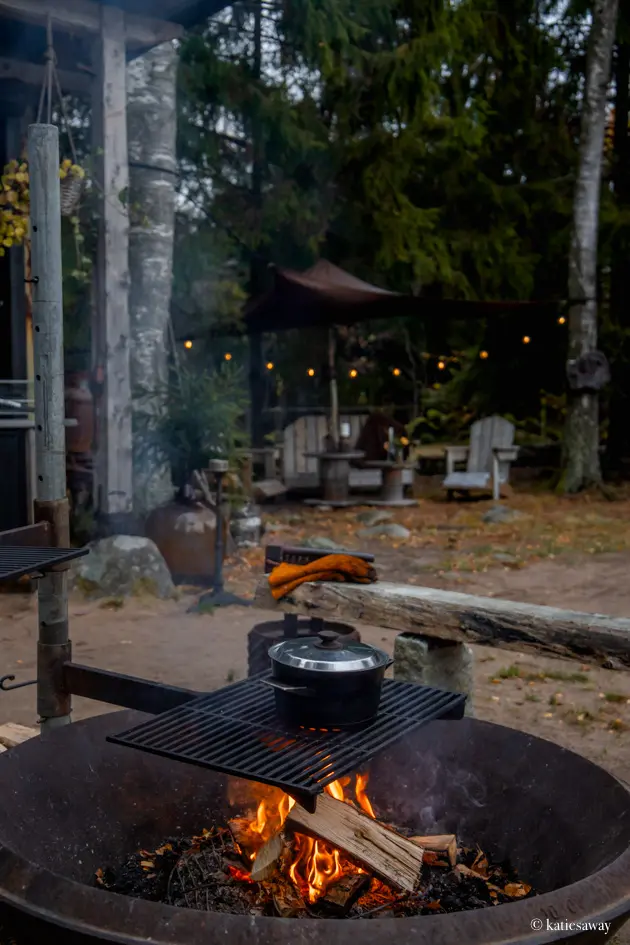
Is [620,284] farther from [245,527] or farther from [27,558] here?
[27,558]

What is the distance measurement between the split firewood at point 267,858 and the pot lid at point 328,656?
464mm

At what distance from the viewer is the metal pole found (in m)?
2.87

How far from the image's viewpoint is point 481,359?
1667cm

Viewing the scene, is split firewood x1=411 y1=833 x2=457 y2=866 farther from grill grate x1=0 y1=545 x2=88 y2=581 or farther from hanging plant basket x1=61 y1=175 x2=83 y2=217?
hanging plant basket x1=61 y1=175 x2=83 y2=217

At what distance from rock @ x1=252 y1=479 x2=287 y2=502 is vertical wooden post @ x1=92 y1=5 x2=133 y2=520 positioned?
5.32 metres

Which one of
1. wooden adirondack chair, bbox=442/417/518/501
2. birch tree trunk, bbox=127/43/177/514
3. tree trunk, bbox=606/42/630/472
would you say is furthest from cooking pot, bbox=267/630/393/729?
tree trunk, bbox=606/42/630/472

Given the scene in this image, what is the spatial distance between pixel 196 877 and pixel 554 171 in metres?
15.3

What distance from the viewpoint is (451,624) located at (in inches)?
137

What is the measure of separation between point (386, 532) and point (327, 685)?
26.8 feet

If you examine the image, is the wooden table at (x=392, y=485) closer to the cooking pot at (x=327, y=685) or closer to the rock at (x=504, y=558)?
the rock at (x=504, y=558)

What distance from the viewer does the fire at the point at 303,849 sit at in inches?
85.7

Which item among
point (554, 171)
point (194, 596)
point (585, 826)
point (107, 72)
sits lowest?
point (194, 596)

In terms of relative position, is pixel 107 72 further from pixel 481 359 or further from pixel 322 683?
pixel 481 359

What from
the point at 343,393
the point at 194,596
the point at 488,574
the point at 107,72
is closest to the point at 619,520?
the point at 488,574
